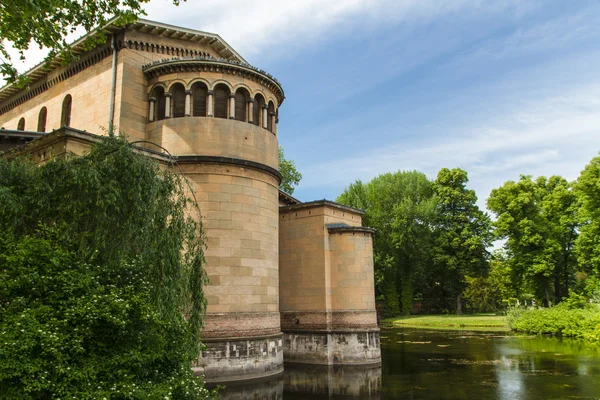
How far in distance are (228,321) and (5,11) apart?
39.6ft

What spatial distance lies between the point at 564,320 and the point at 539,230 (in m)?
8.66

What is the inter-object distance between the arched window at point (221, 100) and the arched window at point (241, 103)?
0.47 meters

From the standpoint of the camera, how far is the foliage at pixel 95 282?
7391mm

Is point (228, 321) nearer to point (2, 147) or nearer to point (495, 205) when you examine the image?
point (2, 147)

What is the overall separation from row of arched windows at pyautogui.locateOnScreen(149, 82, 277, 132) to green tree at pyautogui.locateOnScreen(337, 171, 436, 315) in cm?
2913

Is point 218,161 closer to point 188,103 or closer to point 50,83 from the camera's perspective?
point 188,103

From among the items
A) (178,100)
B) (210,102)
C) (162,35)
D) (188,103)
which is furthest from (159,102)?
(162,35)

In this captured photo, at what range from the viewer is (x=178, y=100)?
20734 mm

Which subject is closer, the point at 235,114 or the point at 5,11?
the point at 5,11

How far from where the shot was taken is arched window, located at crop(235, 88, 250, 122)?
21.0 metres

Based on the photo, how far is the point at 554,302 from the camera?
44062 millimetres

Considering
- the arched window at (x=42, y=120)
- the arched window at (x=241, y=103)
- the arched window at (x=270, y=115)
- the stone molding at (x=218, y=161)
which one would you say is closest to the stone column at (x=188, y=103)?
the arched window at (x=241, y=103)

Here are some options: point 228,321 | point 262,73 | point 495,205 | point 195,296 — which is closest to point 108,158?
point 195,296

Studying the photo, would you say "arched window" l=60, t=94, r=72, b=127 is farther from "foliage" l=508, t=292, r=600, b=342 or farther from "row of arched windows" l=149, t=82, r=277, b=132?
"foliage" l=508, t=292, r=600, b=342
